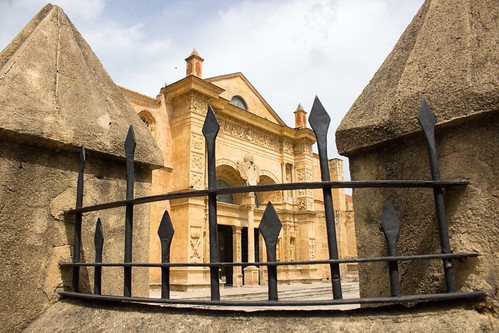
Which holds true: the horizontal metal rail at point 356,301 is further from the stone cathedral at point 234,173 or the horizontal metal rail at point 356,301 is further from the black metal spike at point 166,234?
the stone cathedral at point 234,173

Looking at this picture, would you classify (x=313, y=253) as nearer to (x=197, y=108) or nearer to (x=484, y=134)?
(x=197, y=108)

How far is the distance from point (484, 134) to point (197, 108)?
12.2 meters

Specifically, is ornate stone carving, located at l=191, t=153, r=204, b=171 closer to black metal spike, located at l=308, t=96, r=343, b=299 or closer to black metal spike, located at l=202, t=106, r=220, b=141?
black metal spike, located at l=202, t=106, r=220, b=141

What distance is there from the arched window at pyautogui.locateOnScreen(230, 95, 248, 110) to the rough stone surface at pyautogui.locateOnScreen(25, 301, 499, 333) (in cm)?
1483

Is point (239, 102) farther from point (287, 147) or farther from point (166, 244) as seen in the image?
point (166, 244)

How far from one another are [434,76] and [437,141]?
0.85 feet

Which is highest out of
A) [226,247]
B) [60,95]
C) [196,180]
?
[196,180]

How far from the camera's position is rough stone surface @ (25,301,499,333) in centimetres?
116

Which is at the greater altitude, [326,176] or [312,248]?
[326,176]

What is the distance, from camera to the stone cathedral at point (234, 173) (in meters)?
12.1

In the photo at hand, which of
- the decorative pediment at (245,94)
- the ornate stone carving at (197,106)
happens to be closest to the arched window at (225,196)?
the ornate stone carving at (197,106)

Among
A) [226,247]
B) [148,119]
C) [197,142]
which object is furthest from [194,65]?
[226,247]

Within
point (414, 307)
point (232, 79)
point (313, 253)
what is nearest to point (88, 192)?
point (414, 307)

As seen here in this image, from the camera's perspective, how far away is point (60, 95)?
1960mm
